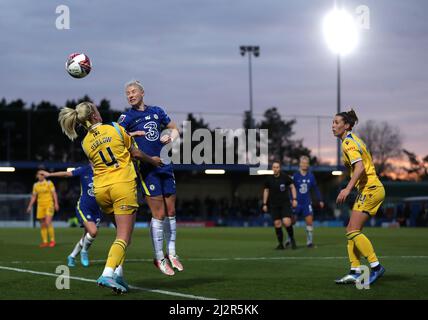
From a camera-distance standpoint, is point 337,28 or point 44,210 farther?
point 337,28

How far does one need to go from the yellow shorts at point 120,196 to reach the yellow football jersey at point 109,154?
0.06 meters

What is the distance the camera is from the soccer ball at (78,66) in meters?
11.6

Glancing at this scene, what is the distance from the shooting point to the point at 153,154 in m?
11.5

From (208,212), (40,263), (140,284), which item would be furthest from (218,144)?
(140,284)

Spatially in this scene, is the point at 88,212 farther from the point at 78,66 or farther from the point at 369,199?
the point at 369,199

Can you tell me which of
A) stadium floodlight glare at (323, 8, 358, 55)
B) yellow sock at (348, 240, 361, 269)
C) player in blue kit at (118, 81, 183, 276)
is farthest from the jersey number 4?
stadium floodlight glare at (323, 8, 358, 55)

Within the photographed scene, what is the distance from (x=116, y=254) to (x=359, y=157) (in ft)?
11.1

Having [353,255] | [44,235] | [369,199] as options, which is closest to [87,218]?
[353,255]

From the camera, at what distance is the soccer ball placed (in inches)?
457

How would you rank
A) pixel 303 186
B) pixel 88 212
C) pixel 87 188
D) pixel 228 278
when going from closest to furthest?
1. pixel 228 278
2. pixel 88 212
3. pixel 87 188
4. pixel 303 186

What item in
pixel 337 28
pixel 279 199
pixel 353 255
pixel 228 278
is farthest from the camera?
pixel 337 28

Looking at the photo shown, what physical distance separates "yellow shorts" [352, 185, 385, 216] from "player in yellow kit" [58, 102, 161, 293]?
121 inches
